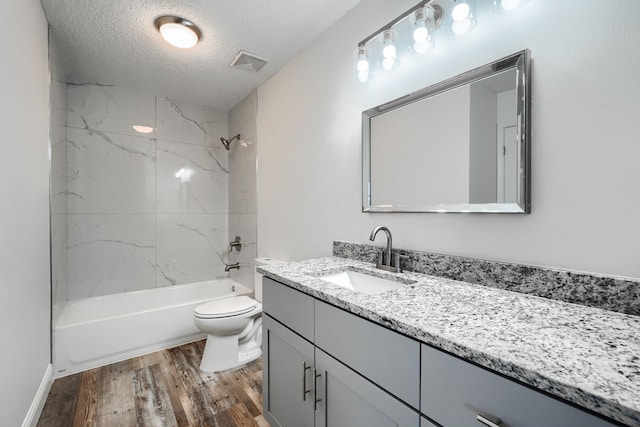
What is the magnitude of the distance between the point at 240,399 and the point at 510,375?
1680 mm

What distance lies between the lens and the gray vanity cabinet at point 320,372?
0.83m

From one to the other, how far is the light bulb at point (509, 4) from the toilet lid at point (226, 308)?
225 centimetres

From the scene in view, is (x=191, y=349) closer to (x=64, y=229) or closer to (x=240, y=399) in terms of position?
(x=240, y=399)

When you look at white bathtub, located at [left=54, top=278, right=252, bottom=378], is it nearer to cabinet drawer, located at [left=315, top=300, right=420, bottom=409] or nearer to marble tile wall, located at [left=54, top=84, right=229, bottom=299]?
marble tile wall, located at [left=54, top=84, right=229, bottom=299]

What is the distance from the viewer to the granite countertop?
0.48 meters

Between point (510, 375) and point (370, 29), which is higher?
point (370, 29)

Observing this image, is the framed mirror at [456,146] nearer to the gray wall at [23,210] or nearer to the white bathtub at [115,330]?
the gray wall at [23,210]

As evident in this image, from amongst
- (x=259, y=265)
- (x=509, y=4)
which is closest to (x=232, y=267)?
(x=259, y=265)

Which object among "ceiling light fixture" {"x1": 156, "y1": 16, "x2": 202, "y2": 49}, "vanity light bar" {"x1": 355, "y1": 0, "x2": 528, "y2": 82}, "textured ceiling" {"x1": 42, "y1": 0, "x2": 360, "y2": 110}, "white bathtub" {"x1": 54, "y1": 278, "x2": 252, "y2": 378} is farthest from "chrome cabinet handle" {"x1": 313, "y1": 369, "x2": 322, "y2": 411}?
"ceiling light fixture" {"x1": 156, "y1": 16, "x2": 202, "y2": 49}

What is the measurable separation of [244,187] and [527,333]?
9.20 feet

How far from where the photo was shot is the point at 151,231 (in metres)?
2.99

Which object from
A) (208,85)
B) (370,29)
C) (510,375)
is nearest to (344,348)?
(510,375)

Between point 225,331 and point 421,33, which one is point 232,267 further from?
point 421,33

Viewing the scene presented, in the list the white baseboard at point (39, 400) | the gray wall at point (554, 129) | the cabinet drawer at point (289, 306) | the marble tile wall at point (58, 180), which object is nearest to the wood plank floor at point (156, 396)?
the white baseboard at point (39, 400)
